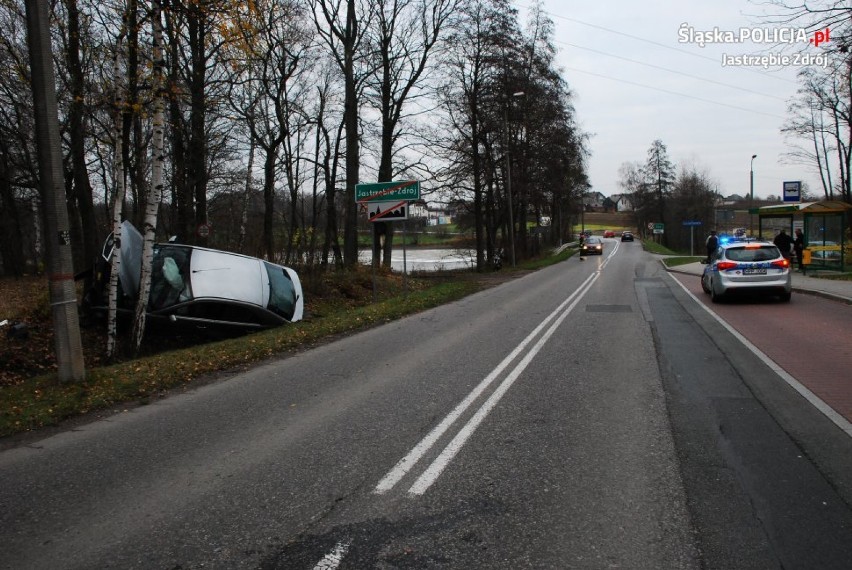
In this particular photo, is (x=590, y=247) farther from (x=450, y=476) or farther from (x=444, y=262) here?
(x=450, y=476)

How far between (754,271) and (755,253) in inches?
17.3

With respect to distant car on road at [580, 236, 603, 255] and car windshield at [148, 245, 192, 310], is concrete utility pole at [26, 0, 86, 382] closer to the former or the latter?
→ car windshield at [148, 245, 192, 310]

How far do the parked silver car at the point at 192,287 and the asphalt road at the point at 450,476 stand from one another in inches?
161

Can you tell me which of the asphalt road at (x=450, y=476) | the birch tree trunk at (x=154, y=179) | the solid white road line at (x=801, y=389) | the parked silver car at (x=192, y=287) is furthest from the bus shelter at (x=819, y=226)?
the birch tree trunk at (x=154, y=179)

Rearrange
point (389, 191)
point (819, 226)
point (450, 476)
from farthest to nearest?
point (819, 226), point (389, 191), point (450, 476)

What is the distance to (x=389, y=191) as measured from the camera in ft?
56.0

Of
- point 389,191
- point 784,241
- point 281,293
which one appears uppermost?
point 389,191

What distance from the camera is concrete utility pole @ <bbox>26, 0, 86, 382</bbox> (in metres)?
7.13

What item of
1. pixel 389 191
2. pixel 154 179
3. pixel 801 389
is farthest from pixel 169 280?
pixel 801 389

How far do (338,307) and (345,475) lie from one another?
15.4 metres

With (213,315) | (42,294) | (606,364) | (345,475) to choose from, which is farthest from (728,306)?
(42,294)

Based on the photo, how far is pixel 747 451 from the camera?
4.96 metres

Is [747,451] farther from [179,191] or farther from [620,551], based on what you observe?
[179,191]

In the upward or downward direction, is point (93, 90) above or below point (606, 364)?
above
